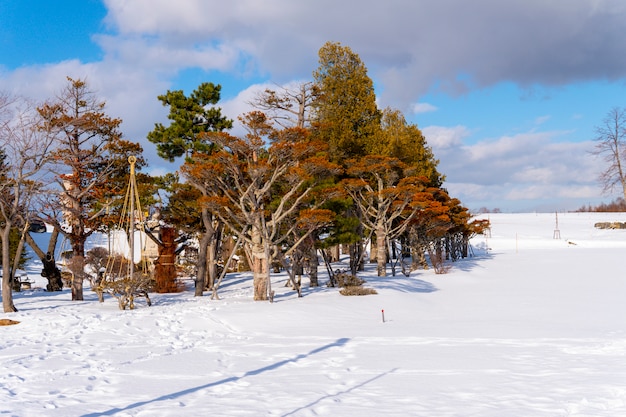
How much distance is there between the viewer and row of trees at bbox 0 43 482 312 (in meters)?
20.8

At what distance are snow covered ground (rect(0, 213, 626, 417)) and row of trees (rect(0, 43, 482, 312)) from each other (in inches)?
112

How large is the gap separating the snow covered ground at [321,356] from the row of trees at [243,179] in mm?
2834

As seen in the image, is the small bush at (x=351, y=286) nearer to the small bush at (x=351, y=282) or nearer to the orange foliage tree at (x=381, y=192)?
the small bush at (x=351, y=282)

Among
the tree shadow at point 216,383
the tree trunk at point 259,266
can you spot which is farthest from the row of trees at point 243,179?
the tree shadow at point 216,383

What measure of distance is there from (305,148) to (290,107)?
880 cm

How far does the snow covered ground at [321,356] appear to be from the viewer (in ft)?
26.2

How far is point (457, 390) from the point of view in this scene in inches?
346

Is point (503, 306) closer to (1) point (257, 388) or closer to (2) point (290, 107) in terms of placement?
(2) point (290, 107)

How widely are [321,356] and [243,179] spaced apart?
11.4m

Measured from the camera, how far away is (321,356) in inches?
465

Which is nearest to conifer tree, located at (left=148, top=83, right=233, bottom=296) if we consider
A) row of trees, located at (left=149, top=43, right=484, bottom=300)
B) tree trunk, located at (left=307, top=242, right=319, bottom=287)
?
row of trees, located at (left=149, top=43, right=484, bottom=300)

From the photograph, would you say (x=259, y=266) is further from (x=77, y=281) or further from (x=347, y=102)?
(x=347, y=102)

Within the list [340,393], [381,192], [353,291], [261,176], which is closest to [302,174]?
[261,176]

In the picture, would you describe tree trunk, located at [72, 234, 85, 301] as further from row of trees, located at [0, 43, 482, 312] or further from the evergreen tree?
the evergreen tree
